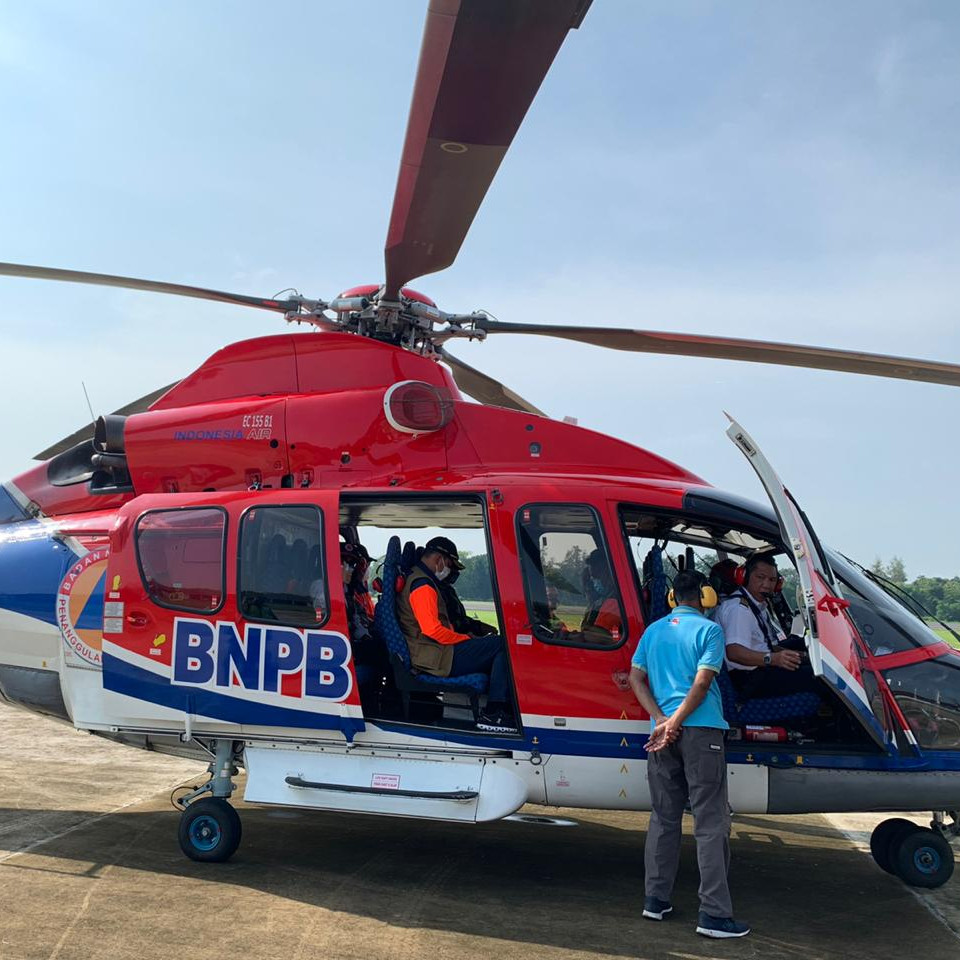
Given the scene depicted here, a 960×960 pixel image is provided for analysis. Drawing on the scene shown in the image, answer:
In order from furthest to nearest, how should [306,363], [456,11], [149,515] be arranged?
[306,363] → [149,515] → [456,11]

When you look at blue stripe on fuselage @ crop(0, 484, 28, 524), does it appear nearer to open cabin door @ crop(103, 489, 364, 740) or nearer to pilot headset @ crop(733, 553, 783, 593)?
open cabin door @ crop(103, 489, 364, 740)

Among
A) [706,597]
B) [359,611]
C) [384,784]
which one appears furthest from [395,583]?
[706,597]

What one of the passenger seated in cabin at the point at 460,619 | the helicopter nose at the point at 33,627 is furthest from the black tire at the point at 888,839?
the helicopter nose at the point at 33,627

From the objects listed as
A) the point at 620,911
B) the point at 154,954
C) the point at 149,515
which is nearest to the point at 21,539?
the point at 149,515

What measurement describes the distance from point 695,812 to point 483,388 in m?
3.92

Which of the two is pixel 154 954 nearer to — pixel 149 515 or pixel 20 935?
pixel 20 935

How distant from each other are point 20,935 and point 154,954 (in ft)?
2.25

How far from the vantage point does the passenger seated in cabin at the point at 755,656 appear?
18.1 feet

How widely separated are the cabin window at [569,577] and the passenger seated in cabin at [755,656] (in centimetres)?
64

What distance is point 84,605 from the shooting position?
6145 mm

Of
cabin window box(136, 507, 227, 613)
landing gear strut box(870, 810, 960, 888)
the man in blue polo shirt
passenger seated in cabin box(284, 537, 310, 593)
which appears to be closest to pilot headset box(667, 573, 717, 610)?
the man in blue polo shirt

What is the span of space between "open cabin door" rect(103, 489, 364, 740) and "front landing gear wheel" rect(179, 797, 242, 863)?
477mm

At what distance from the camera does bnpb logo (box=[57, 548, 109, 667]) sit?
6.09 metres

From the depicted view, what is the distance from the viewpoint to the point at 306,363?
6.82 metres
